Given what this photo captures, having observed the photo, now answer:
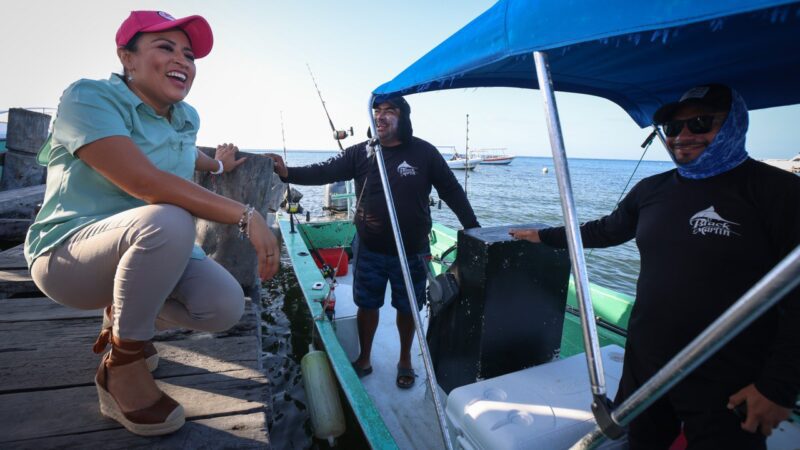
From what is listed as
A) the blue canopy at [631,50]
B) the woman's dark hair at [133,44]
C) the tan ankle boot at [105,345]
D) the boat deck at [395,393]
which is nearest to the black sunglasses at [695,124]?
the blue canopy at [631,50]

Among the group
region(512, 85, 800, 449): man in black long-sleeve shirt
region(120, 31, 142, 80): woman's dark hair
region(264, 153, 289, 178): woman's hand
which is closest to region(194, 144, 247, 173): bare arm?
region(264, 153, 289, 178): woman's hand

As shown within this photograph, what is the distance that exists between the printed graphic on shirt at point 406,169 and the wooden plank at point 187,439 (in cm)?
203

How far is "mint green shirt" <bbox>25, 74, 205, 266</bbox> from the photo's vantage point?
1.25 m

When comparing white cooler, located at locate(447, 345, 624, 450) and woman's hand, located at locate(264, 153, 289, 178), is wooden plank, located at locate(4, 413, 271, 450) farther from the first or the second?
woman's hand, located at locate(264, 153, 289, 178)

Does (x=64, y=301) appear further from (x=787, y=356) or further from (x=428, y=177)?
(x=787, y=356)

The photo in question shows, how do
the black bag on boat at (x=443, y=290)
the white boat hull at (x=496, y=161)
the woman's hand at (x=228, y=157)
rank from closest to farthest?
the black bag on boat at (x=443, y=290), the woman's hand at (x=228, y=157), the white boat hull at (x=496, y=161)

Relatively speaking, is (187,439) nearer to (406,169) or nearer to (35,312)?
(35,312)

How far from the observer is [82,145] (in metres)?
1.23

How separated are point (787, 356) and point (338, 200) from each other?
10.2m

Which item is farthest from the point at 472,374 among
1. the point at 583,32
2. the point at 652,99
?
the point at 652,99

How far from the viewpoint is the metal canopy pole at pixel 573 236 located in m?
1.07

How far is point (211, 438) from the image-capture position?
1.36 metres

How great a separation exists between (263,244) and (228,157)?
1.33m

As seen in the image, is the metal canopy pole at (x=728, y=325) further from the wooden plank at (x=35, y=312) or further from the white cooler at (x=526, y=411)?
the wooden plank at (x=35, y=312)
